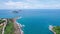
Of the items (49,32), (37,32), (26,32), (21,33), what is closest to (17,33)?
(21,33)

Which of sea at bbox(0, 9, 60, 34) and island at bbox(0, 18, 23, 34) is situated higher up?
sea at bbox(0, 9, 60, 34)

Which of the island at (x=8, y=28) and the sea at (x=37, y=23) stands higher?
the sea at (x=37, y=23)

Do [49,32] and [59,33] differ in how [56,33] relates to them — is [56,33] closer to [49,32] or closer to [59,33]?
[59,33]

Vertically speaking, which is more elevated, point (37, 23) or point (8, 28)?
point (37, 23)

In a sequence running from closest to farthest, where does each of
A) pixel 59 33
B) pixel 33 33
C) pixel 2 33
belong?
pixel 2 33 → pixel 59 33 → pixel 33 33

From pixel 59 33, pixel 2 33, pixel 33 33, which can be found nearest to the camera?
pixel 2 33

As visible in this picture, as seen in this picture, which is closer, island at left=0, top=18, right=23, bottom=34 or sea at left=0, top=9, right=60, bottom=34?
island at left=0, top=18, right=23, bottom=34

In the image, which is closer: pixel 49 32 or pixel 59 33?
pixel 59 33

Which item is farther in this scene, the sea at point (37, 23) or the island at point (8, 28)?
the sea at point (37, 23)

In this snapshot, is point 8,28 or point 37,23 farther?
point 37,23

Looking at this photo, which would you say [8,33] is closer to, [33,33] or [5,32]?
[5,32]
